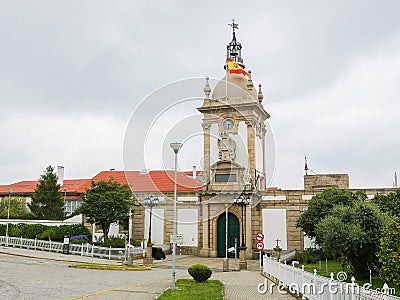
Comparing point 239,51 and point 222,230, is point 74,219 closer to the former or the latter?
point 222,230

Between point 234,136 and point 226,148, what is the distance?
4.15 ft

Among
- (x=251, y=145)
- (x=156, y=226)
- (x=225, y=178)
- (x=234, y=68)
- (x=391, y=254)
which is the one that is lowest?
(x=391, y=254)

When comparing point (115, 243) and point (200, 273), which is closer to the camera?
point (200, 273)

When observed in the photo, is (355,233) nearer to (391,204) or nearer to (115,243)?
(391,204)

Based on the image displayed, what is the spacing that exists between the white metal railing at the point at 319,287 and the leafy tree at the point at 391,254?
1.65 ft

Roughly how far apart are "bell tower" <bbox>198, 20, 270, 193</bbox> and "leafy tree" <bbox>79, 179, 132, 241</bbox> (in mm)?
6996

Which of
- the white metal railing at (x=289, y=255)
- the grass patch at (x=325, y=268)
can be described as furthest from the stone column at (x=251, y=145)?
the grass patch at (x=325, y=268)

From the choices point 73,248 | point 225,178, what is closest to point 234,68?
point 225,178

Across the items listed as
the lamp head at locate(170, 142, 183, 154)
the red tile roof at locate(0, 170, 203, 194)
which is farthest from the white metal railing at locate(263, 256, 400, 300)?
the red tile roof at locate(0, 170, 203, 194)

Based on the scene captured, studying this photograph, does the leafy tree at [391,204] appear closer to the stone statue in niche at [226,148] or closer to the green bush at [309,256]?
the green bush at [309,256]

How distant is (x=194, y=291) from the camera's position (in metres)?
14.7

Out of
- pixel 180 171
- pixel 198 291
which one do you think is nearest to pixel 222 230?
pixel 180 171

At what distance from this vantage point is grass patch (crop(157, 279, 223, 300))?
43.8 feet

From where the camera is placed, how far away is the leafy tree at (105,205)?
3322 centimetres
